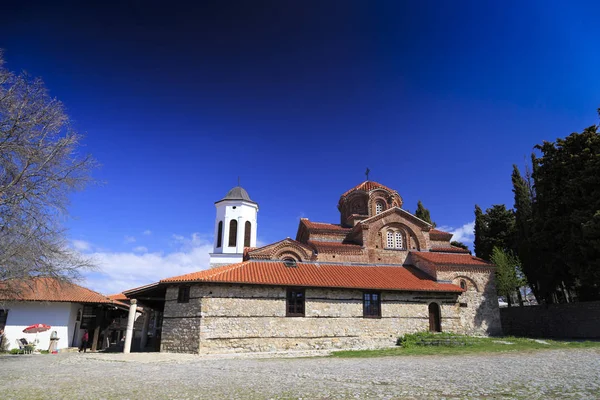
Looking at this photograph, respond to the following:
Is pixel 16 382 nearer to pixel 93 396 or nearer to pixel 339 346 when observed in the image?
pixel 93 396

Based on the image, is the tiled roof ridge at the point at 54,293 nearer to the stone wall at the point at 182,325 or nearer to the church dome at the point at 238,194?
the stone wall at the point at 182,325

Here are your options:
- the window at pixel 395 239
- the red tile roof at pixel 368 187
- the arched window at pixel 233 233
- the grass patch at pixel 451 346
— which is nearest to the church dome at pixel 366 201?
the red tile roof at pixel 368 187

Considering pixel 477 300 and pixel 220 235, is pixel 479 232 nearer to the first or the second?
pixel 477 300

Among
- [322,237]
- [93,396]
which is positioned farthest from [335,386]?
[322,237]

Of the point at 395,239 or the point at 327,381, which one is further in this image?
the point at 395,239

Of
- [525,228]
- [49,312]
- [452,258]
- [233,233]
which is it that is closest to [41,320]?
[49,312]

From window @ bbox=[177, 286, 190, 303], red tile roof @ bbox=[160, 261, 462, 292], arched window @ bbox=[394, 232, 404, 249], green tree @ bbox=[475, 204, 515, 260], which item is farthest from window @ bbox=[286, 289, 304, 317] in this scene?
green tree @ bbox=[475, 204, 515, 260]

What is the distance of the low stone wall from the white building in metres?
25.5

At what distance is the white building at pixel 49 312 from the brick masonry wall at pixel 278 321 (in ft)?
21.0

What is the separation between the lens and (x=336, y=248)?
72.9 ft

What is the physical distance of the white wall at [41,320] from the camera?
59.6 feet

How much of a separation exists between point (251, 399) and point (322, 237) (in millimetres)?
18514

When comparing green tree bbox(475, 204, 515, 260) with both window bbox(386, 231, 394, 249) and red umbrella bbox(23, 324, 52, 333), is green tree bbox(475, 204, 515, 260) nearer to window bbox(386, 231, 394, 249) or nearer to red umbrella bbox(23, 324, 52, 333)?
window bbox(386, 231, 394, 249)

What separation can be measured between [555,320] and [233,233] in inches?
900
